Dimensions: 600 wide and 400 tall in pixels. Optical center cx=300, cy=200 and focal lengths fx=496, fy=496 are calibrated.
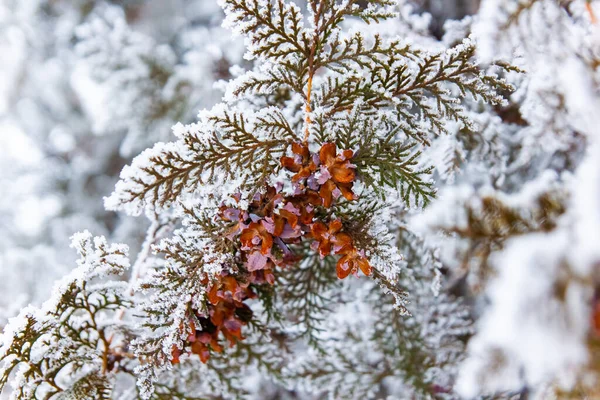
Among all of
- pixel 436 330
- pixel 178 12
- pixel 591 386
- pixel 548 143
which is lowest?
pixel 591 386

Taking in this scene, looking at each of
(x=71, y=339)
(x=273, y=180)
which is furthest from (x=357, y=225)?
(x=71, y=339)

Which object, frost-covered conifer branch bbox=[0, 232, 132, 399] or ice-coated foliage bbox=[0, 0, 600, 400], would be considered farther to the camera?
frost-covered conifer branch bbox=[0, 232, 132, 399]

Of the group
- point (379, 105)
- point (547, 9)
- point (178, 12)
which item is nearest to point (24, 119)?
point (178, 12)

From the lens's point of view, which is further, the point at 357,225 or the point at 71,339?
the point at 71,339

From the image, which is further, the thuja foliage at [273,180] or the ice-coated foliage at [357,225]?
the thuja foliage at [273,180]

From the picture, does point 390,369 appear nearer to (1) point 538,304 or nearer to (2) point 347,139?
(2) point 347,139

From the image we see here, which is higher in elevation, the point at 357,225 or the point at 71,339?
the point at 357,225

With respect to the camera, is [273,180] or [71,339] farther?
[71,339]

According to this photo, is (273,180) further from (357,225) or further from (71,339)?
(71,339)

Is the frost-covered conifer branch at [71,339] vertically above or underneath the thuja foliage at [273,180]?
underneath

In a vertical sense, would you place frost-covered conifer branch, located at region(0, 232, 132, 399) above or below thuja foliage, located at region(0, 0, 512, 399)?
below

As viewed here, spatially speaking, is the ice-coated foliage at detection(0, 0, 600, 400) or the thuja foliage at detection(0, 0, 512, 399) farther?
the thuja foliage at detection(0, 0, 512, 399)
